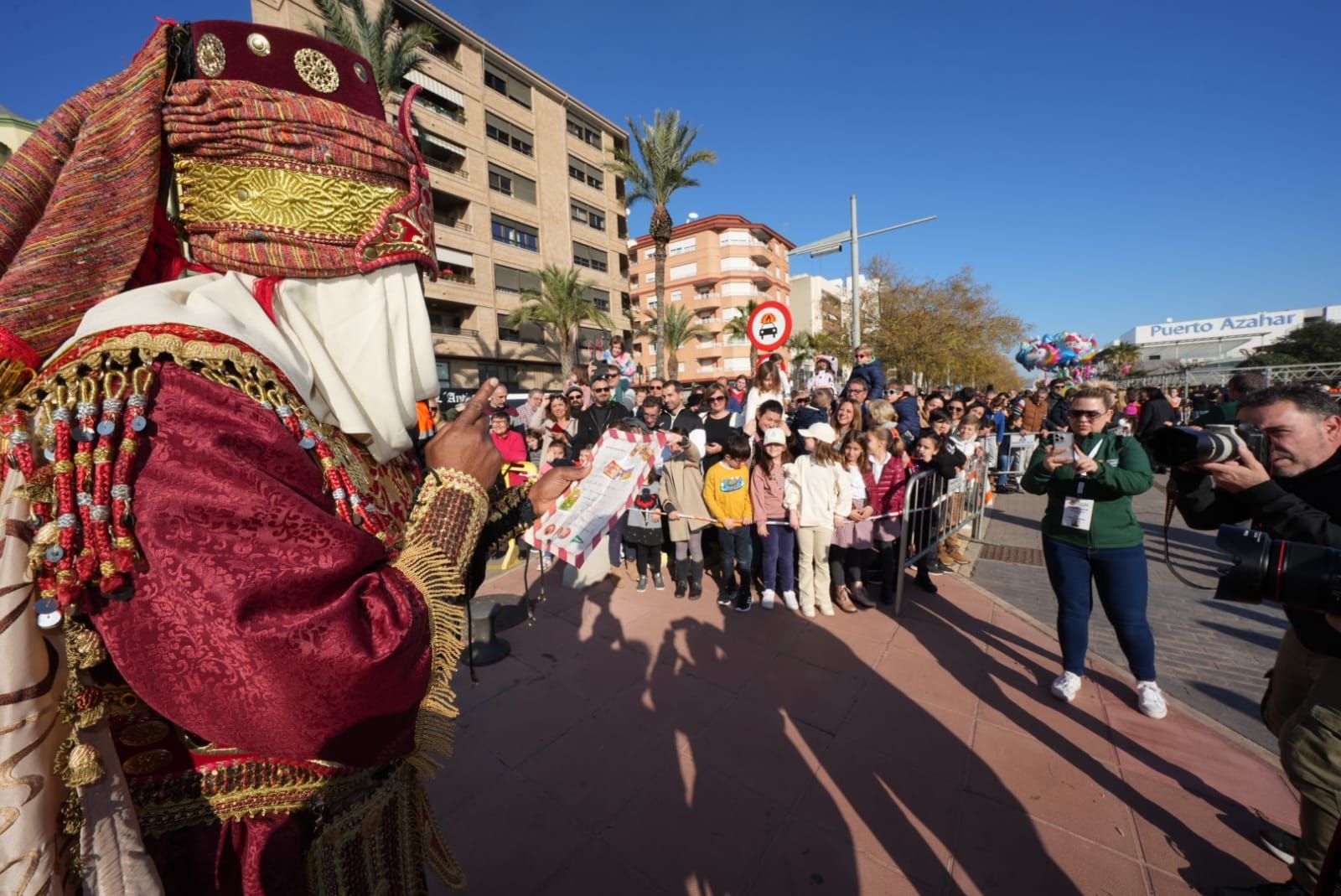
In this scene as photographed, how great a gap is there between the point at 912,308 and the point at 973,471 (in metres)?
18.8

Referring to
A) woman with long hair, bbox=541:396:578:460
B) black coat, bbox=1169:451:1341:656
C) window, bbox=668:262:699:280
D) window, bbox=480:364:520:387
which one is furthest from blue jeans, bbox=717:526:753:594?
window, bbox=668:262:699:280

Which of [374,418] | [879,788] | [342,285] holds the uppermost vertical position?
[342,285]

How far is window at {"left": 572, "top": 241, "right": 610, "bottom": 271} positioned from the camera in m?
31.5

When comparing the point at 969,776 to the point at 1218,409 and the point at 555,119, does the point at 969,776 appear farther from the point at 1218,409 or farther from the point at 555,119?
the point at 555,119

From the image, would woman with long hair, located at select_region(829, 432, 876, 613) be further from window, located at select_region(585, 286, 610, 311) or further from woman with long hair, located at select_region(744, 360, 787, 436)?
window, located at select_region(585, 286, 610, 311)

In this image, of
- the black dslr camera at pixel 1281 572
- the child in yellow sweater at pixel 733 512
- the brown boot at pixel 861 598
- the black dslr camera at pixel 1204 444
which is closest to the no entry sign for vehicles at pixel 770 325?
the child in yellow sweater at pixel 733 512

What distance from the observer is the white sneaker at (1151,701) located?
344 cm

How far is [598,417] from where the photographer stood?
6.93 m

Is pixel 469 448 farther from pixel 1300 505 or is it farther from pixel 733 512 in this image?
pixel 733 512

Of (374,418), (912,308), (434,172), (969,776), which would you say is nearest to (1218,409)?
(969,776)

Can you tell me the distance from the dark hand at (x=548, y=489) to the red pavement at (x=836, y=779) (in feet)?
6.44

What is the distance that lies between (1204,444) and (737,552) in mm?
4015

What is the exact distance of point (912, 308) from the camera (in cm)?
2350

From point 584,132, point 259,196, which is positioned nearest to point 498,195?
point 584,132
